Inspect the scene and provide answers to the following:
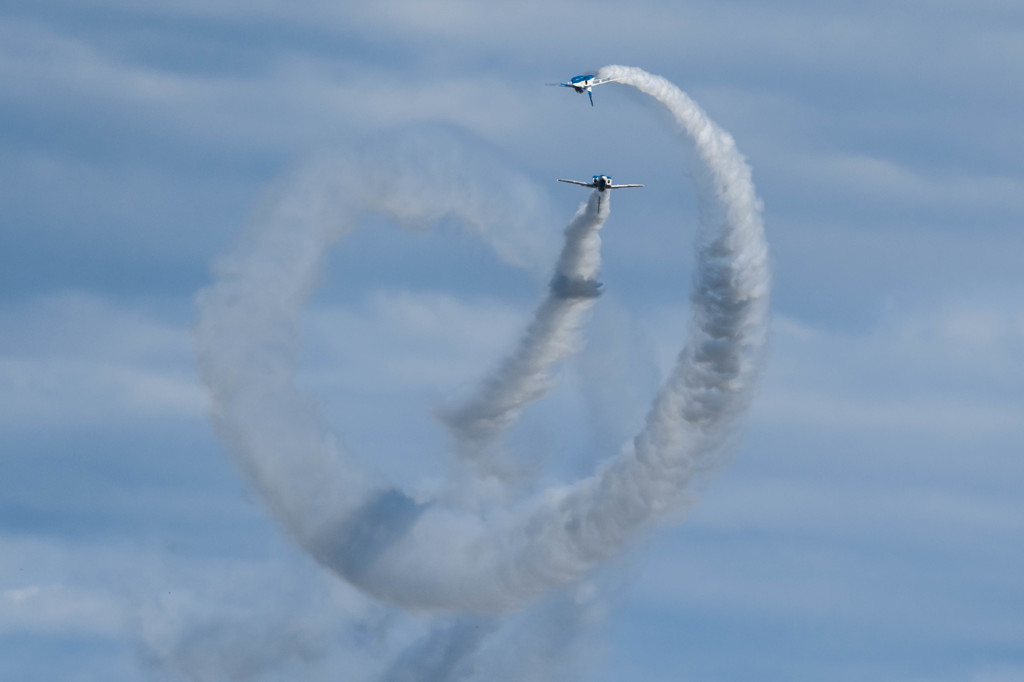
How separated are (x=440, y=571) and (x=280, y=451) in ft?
29.0

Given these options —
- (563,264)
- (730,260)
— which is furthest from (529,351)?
(730,260)

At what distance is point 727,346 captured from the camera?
12056 cm

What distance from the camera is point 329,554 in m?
135

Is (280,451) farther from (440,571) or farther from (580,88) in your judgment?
(580,88)

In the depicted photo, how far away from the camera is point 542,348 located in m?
131

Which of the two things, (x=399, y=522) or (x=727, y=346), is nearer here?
(x=727, y=346)

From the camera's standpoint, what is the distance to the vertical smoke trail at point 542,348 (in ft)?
413

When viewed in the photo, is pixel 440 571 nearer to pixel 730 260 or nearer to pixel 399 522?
pixel 399 522

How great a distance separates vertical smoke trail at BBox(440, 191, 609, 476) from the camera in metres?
126

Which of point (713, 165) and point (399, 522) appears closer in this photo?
point (713, 165)

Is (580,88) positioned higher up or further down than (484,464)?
higher up

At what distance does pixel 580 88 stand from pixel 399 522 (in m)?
25.4

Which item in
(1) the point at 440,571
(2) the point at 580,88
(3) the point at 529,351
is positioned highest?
(2) the point at 580,88

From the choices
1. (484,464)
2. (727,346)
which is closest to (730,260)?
(727,346)
